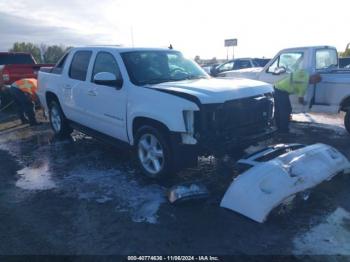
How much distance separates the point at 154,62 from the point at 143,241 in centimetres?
309

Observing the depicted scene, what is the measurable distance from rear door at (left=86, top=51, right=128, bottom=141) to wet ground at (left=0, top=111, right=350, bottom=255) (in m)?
0.64

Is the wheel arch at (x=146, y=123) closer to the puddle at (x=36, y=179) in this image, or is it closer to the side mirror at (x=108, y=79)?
the side mirror at (x=108, y=79)

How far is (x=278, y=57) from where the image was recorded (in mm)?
9125

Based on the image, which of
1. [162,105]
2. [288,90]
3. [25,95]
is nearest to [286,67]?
[288,90]

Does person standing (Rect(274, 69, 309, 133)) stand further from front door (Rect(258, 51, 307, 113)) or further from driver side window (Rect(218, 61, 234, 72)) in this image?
driver side window (Rect(218, 61, 234, 72))


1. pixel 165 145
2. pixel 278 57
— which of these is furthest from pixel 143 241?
pixel 278 57

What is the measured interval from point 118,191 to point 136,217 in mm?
853

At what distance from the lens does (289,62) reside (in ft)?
29.1

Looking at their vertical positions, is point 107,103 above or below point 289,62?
below

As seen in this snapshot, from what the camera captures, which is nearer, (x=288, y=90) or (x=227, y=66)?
(x=288, y=90)

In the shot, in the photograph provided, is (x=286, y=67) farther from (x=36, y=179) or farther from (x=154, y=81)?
→ (x=36, y=179)

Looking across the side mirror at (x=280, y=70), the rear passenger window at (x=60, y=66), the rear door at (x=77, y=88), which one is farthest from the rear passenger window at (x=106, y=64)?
the side mirror at (x=280, y=70)

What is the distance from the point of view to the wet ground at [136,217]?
3.49m

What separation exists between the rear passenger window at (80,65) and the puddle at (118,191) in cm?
182
